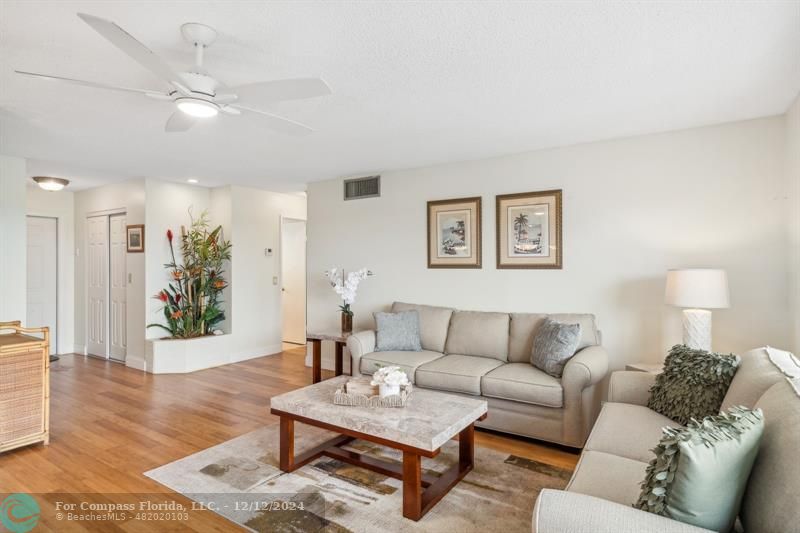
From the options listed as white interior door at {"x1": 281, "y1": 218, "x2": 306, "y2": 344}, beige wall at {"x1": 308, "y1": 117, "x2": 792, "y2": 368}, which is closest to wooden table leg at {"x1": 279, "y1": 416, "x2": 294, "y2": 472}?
beige wall at {"x1": 308, "y1": 117, "x2": 792, "y2": 368}

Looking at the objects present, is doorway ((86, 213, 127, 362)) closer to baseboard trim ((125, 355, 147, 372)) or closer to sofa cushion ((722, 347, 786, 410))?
baseboard trim ((125, 355, 147, 372))

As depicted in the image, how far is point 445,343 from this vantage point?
13.5ft

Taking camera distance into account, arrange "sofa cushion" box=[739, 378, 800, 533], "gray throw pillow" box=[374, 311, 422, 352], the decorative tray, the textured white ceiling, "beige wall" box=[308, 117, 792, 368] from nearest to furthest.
→ "sofa cushion" box=[739, 378, 800, 533] < the textured white ceiling < the decorative tray < "beige wall" box=[308, 117, 792, 368] < "gray throw pillow" box=[374, 311, 422, 352]

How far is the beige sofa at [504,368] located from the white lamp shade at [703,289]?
2.31 feet

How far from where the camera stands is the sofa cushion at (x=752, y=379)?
1.69 m

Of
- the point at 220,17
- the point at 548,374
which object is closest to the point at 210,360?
the point at 548,374

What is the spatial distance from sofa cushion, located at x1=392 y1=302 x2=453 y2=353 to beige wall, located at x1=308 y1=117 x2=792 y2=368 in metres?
0.26

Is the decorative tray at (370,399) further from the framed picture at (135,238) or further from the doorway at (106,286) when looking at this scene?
the doorway at (106,286)

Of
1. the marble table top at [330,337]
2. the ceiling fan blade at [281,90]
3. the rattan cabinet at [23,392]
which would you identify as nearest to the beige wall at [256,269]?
the marble table top at [330,337]

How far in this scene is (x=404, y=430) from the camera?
2.20 m

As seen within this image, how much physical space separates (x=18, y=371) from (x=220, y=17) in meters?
2.88

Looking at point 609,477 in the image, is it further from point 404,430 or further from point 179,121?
point 179,121

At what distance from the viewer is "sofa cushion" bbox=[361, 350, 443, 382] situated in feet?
11.9

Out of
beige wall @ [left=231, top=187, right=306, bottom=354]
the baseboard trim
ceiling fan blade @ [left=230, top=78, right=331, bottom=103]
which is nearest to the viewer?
ceiling fan blade @ [left=230, top=78, right=331, bottom=103]
